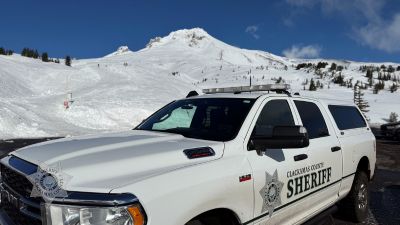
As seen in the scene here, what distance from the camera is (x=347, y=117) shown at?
260 inches

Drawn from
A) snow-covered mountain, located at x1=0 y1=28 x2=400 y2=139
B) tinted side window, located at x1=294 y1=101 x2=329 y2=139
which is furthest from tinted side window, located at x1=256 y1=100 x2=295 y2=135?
snow-covered mountain, located at x1=0 y1=28 x2=400 y2=139

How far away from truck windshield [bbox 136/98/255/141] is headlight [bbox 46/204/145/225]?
1.46 meters

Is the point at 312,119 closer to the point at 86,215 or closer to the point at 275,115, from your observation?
the point at 275,115

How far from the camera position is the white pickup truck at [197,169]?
294cm

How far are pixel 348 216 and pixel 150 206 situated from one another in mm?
4428

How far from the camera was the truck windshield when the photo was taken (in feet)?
14.1

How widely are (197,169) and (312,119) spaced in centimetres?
250

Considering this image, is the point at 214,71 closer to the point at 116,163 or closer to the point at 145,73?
the point at 145,73

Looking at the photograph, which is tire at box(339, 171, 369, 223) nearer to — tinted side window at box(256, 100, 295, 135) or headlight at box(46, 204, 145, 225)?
tinted side window at box(256, 100, 295, 135)

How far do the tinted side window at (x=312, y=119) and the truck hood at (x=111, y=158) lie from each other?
1737 mm

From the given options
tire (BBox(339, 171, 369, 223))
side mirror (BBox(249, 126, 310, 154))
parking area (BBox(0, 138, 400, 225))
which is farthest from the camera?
parking area (BBox(0, 138, 400, 225))

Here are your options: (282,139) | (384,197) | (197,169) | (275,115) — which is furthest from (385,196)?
(197,169)

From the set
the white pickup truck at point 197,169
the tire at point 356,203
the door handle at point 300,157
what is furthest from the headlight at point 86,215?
the tire at point 356,203

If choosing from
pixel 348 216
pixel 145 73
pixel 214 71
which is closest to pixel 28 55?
pixel 145 73
